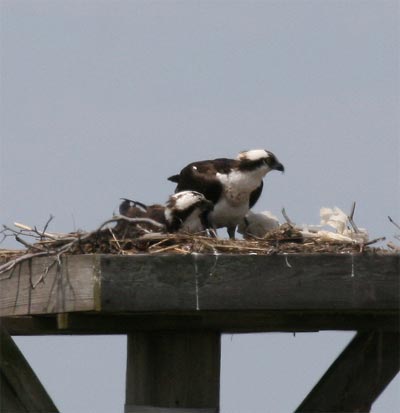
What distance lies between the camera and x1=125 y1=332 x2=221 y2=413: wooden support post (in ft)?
16.1

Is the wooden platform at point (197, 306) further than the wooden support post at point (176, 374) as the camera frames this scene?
No

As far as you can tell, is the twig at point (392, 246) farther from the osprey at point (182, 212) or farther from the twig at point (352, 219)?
the osprey at point (182, 212)

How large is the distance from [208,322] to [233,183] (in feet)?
9.37

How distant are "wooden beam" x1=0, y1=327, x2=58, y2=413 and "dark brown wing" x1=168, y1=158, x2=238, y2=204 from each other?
2954 mm

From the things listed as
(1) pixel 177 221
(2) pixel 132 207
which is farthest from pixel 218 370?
(2) pixel 132 207

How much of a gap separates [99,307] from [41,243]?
2.75 feet

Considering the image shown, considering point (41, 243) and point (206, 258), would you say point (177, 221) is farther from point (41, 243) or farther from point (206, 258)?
point (206, 258)

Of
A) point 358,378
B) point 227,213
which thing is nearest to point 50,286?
point 358,378

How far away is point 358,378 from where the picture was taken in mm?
4941

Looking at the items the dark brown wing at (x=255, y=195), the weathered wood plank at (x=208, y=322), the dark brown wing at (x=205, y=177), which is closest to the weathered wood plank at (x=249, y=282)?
the weathered wood plank at (x=208, y=322)

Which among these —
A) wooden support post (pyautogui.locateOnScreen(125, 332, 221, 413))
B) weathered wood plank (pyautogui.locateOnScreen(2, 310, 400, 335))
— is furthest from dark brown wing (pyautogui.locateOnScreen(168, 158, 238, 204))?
wooden support post (pyautogui.locateOnScreen(125, 332, 221, 413))

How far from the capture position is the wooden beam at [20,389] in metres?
4.70

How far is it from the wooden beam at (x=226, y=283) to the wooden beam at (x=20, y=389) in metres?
0.44

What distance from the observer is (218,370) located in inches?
196
